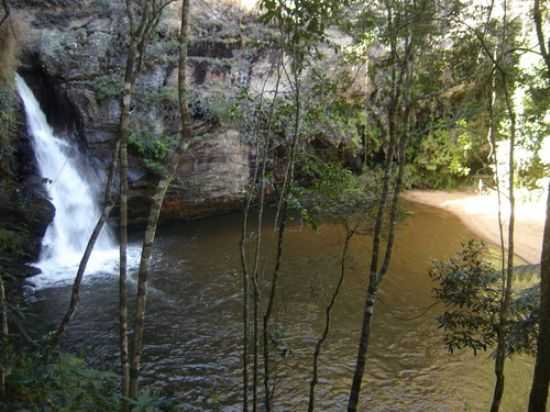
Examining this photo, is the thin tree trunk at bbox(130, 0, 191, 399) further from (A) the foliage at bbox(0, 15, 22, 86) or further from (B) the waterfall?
(B) the waterfall

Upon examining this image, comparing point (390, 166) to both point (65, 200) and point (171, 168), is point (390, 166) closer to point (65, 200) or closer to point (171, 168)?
point (171, 168)

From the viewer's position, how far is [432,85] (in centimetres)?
681

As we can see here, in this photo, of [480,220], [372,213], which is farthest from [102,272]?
[480,220]

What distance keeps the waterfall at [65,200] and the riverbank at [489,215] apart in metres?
14.1

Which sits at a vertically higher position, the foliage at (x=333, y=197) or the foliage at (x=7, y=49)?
the foliage at (x=7, y=49)

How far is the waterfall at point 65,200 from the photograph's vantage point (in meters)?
14.3

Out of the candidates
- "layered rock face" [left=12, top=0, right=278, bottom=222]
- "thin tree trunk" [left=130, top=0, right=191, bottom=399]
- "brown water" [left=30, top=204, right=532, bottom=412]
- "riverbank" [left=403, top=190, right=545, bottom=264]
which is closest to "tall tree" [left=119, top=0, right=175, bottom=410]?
"thin tree trunk" [left=130, top=0, right=191, bottom=399]

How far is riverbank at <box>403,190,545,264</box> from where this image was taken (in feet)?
55.5

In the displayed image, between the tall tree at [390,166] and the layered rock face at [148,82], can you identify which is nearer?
the tall tree at [390,166]

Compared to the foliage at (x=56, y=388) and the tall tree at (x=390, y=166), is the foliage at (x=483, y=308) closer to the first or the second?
the tall tree at (x=390, y=166)

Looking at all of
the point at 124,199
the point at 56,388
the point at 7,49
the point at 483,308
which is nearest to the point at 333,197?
the point at 483,308

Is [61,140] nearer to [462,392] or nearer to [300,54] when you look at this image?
[300,54]

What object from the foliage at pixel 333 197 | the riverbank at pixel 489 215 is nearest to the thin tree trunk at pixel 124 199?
the foliage at pixel 333 197

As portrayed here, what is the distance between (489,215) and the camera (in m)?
20.9
